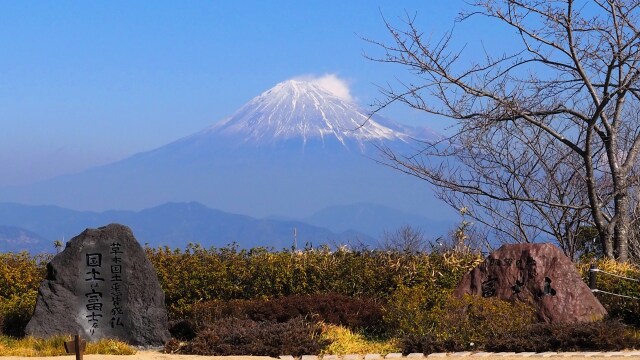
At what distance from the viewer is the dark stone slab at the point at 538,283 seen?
39.6ft

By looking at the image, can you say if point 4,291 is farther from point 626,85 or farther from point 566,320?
point 626,85

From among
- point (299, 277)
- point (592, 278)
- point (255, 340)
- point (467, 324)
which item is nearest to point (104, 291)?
point (255, 340)

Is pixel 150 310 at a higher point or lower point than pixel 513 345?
higher

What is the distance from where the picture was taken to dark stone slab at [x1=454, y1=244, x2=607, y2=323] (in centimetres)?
1208

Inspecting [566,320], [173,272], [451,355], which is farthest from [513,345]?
[173,272]

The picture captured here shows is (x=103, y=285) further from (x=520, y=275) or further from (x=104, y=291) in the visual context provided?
(x=520, y=275)

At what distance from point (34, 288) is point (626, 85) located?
10.5 m

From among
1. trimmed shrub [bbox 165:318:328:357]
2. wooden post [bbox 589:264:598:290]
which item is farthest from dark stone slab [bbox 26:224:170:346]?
wooden post [bbox 589:264:598:290]

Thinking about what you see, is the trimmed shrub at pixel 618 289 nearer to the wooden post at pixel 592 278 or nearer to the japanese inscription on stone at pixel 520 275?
the wooden post at pixel 592 278


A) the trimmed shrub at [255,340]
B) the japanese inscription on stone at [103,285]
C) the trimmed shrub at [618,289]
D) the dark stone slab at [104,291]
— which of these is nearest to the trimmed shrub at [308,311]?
the trimmed shrub at [255,340]

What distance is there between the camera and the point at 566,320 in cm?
1195

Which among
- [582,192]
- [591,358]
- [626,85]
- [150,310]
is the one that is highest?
[626,85]

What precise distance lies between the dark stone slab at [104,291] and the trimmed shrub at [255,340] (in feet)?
2.21

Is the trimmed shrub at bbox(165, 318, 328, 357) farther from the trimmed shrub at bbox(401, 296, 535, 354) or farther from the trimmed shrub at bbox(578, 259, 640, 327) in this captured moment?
the trimmed shrub at bbox(578, 259, 640, 327)
